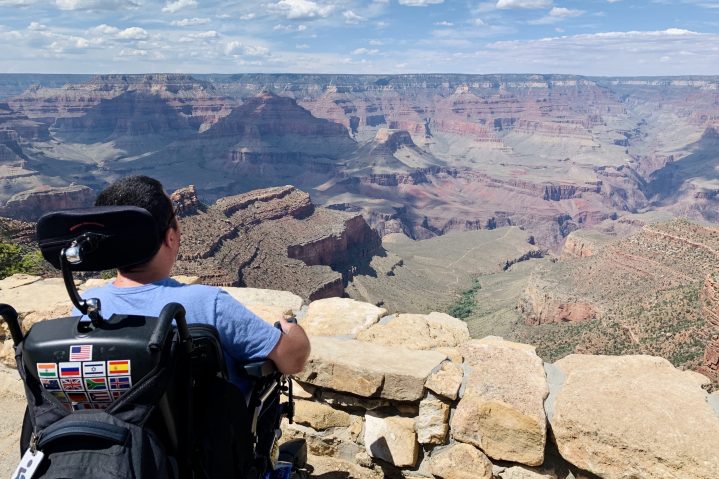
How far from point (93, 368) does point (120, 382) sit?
0.12 m

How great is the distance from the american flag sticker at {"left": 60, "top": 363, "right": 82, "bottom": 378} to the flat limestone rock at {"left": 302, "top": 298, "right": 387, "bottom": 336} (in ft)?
10.5

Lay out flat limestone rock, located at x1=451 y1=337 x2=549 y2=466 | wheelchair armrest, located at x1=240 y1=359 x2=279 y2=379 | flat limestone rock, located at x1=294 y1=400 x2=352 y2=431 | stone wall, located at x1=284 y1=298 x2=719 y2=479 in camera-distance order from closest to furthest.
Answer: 1. wheelchair armrest, located at x1=240 y1=359 x2=279 y2=379
2. stone wall, located at x1=284 y1=298 x2=719 y2=479
3. flat limestone rock, located at x1=451 y1=337 x2=549 y2=466
4. flat limestone rock, located at x1=294 y1=400 x2=352 y2=431

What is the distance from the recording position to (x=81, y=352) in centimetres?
198

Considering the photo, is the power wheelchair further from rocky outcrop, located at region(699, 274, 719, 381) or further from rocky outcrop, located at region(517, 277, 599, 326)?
rocky outcrop, located at region(517, 277, 599, 326)

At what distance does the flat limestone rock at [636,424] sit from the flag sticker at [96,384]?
289 centimetres

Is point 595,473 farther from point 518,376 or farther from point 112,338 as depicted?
point 112,338

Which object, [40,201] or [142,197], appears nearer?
[142,197]

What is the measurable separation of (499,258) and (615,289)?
45.1 metres

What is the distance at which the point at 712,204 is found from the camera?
14725 centimetres

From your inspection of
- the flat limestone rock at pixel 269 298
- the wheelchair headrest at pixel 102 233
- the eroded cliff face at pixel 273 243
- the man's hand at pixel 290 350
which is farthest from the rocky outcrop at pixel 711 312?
the eroded cliff face at pixel 273 243

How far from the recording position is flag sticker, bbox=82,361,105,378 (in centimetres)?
196

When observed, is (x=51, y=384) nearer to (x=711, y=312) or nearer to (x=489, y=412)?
(x=489, y=412)

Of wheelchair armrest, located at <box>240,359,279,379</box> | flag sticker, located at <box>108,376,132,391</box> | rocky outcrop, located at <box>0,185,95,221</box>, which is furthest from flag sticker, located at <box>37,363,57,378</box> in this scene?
rocky outcrop, located at <box>0,185,95,221</box>

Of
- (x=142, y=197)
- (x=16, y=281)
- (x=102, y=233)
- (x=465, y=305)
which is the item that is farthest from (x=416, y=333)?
(x=465, y=305)
